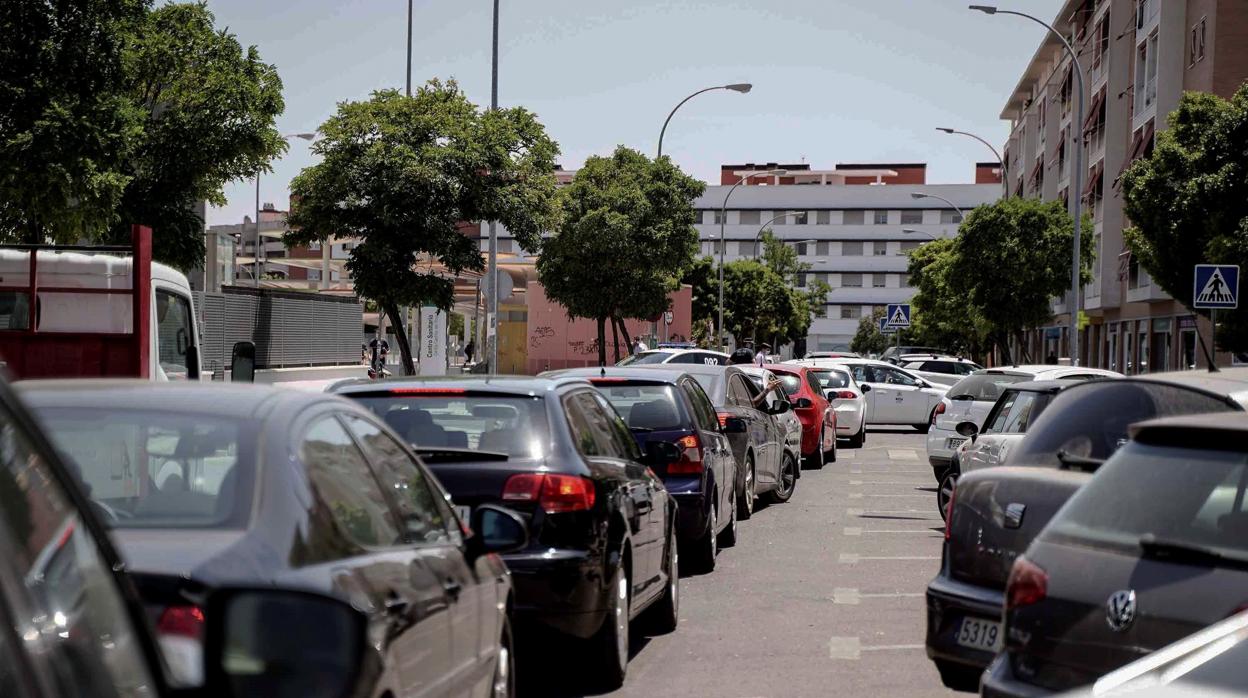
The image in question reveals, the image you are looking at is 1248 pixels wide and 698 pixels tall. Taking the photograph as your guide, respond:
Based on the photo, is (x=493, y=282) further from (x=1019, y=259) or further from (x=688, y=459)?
(x=1019, y=259)

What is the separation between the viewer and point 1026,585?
17.5 ft

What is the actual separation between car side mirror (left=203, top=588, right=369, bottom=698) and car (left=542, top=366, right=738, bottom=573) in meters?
8.96

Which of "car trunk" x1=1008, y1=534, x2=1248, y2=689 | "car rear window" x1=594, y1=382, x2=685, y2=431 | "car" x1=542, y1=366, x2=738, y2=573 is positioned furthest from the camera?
"car rear window" x1=594, y1=382, x2=685, y2=431

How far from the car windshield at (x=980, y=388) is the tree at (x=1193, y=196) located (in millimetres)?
8830

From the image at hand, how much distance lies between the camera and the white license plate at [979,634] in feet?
22.9

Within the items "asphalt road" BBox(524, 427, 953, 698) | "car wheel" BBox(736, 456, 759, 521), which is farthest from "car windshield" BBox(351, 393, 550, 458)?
"car wheel" BBox(736, 456, 759, 521)

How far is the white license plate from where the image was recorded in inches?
274

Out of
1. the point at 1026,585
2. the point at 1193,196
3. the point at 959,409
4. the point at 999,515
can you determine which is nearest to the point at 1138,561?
the point at 1026,585

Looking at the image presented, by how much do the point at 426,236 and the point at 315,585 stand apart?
28.1 m

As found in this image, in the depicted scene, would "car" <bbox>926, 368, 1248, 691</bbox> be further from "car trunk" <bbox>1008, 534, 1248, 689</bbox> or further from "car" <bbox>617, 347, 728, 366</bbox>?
"car" <bbox>617, 347, 728, 366</bbox>

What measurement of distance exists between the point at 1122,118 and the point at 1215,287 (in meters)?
38.2

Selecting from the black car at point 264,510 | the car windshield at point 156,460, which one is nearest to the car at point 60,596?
the black car at point 264,510

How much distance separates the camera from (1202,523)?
196 inches

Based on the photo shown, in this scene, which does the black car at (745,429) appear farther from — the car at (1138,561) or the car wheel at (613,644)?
the car at (1138,561)
